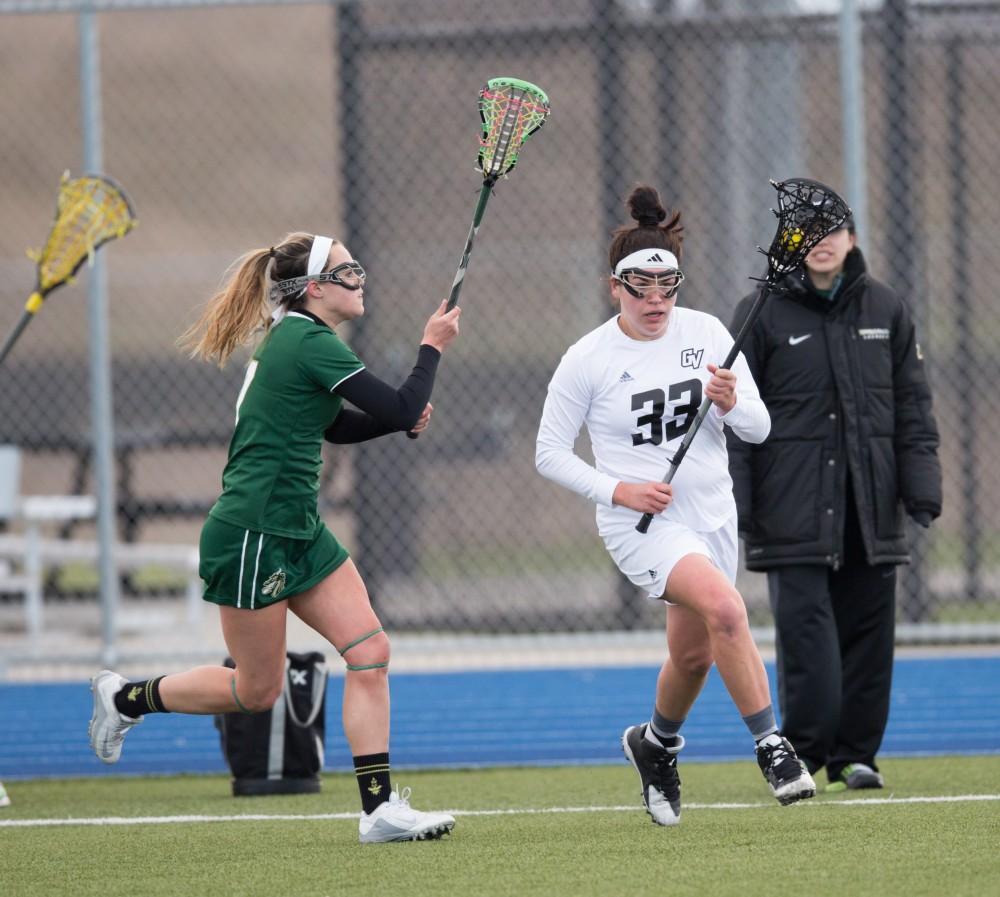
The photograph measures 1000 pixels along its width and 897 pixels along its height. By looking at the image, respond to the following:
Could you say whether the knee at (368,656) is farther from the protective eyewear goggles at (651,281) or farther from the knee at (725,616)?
the protective eyewear goggles at (651,281)

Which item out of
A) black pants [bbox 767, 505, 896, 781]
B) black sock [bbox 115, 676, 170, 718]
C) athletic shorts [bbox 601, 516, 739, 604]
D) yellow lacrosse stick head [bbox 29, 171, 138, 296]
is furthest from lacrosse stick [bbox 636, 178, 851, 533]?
yellow lacrosse stick head [bbox 29, 171, 138, 296]

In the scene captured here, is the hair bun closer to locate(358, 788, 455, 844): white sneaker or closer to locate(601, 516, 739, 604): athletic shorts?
locate(601, 516, 739, 604): athletic shorts

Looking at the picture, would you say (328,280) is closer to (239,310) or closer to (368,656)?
(239,310)

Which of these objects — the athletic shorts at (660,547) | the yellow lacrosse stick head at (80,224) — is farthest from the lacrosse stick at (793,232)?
the yellow lacrosse stick head at (80,224)

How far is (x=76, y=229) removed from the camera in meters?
6.67

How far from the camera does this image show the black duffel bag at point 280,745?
660 cm

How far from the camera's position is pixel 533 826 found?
5.55 meters

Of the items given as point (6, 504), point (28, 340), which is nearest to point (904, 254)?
point (6, 504)

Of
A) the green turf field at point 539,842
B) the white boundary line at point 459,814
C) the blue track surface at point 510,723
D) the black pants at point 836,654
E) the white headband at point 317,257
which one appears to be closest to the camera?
the green turf field at point 539,842

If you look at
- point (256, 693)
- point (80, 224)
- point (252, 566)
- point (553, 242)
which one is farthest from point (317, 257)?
point (553, 242)

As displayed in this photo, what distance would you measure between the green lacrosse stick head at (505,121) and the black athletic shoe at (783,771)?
5.98ft

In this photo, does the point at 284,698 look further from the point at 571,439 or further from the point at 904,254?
the point at 904,254

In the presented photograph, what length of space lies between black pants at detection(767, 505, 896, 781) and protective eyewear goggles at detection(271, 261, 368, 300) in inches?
73.9

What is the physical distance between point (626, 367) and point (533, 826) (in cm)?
141
